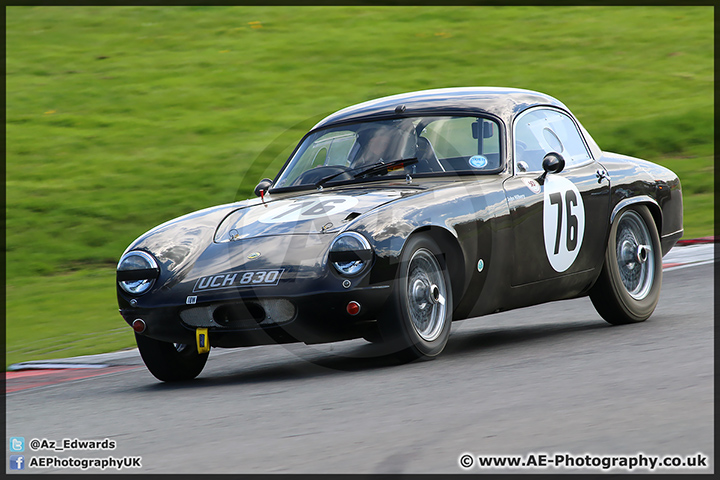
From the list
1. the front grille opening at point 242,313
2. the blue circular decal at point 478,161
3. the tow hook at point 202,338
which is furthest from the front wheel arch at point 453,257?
the tow hook at point 202,338

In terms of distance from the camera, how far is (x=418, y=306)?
18.5 ft

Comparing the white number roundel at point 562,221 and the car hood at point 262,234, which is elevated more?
the car hood at point 262,234

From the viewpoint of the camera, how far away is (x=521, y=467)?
137 inches

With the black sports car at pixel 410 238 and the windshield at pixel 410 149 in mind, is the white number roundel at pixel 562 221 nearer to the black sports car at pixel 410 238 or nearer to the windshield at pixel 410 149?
the black sports car at pixel 410 238

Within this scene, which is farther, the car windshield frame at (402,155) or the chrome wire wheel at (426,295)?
the car windshield frame at (402,155)

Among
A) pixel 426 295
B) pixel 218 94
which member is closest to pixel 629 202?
pixel 426 295

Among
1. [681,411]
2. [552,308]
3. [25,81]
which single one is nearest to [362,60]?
[25,81]

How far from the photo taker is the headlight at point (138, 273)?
19.0ft

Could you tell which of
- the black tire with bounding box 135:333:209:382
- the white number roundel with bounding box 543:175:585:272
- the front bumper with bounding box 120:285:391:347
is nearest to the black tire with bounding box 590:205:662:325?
the white number roundel with bounding box 543:175:585:272

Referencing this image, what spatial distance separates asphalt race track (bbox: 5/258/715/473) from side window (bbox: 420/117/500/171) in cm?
118

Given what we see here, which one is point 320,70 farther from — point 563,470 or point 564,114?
point 563,470

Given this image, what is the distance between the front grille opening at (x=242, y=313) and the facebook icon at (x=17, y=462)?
1.53 metres

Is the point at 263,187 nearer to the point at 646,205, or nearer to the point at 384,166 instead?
the point at 384,166

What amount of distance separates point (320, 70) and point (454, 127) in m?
15.1
